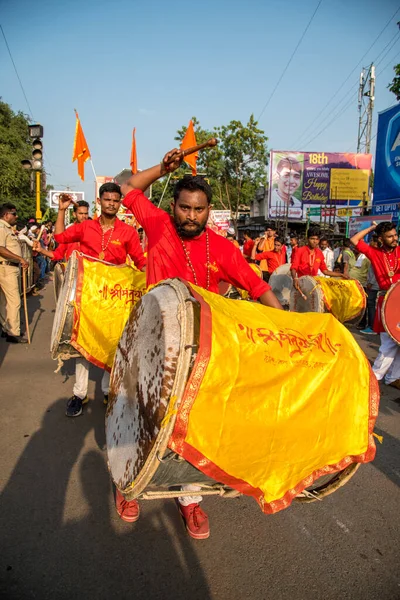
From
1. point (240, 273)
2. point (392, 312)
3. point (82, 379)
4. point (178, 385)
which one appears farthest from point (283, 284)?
point (178, 385)

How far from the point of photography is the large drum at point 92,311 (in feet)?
11.5

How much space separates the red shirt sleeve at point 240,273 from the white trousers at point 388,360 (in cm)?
325

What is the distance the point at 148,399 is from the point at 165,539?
1.13m

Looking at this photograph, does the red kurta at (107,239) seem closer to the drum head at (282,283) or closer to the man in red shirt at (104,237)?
the man in red shirt at (104,237)

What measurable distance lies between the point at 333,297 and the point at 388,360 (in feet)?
4.75

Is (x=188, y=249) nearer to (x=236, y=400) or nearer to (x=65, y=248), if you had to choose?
(x=236, y=400)

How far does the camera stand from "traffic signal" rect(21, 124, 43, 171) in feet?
39.4

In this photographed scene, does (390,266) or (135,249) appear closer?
(135,249)

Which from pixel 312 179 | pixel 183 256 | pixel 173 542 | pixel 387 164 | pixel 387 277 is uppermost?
pixel 312 179

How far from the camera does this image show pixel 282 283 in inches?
346

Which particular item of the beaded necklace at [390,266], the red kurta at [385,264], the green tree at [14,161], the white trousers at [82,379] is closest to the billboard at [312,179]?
the green tree at [14,161]

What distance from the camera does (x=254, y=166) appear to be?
33844mm

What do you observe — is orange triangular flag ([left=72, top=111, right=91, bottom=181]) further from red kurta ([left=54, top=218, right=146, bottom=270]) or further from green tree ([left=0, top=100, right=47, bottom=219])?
green tree ([left=0, top=100, right=47, bottom=219])

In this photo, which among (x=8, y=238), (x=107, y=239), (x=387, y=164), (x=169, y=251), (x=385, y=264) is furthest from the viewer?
(x=387, y=164)
